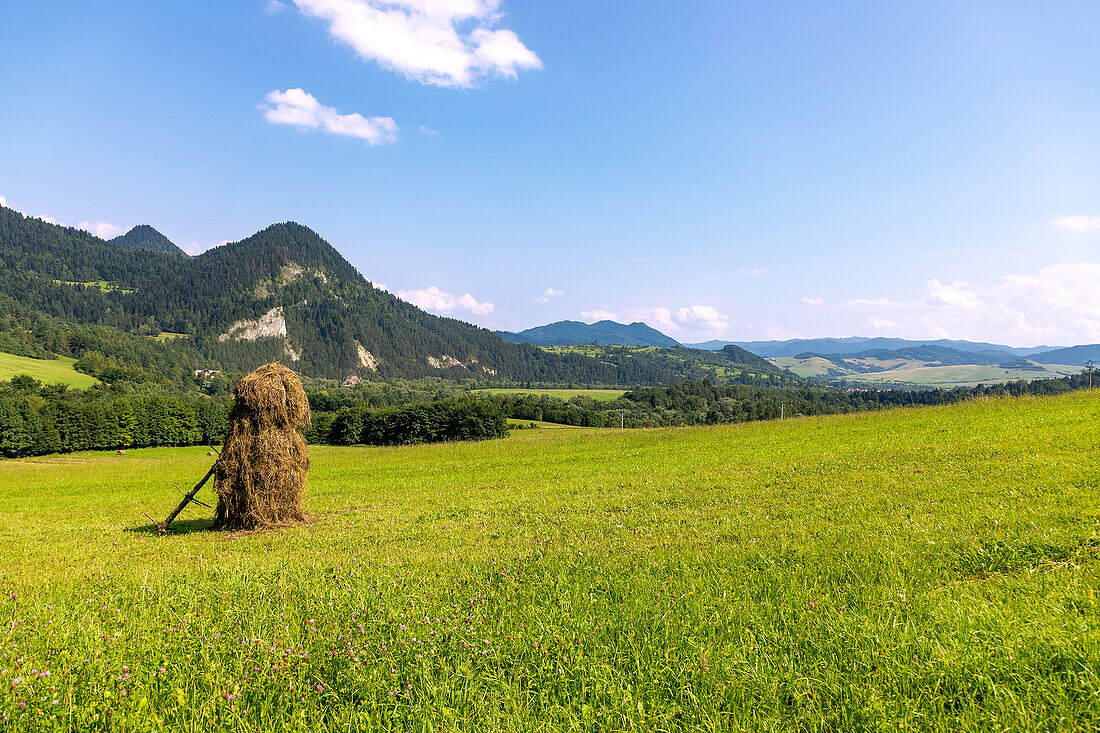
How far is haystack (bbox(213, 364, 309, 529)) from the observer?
14.6 m

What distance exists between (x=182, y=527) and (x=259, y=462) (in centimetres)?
378

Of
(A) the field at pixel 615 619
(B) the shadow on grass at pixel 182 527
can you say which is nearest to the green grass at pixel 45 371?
(B) the shadow on grass at pixel 182 527

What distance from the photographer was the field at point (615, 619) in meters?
3.86

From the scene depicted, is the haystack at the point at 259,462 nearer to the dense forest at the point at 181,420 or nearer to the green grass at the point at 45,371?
the dense forest at the point at 181,420

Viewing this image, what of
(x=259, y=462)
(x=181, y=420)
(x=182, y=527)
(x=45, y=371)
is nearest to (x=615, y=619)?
(x=259, y=462)

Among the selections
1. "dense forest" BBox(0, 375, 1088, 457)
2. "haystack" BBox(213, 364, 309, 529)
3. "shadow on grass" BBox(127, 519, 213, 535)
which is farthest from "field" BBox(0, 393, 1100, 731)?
"dense forest" BBox(0, 375, 1088, 457)

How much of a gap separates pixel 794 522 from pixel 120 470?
49653mm

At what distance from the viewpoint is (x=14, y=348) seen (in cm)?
16700

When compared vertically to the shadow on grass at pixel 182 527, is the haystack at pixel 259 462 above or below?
above

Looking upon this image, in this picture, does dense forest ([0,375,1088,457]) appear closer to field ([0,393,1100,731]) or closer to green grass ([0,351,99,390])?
green grass ([0,351,99,390])

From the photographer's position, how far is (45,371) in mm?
137875

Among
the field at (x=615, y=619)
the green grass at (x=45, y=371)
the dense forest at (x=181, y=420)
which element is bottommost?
the dense forest at (x=181, y=420)

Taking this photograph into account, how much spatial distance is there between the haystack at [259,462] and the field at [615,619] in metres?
1.78

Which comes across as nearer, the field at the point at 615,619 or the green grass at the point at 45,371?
the field at the point at 615,619
